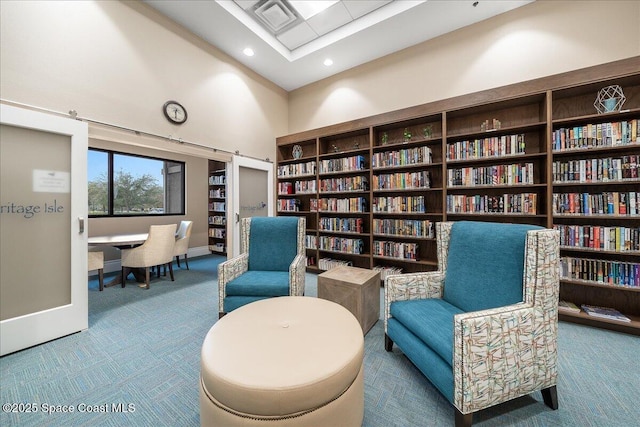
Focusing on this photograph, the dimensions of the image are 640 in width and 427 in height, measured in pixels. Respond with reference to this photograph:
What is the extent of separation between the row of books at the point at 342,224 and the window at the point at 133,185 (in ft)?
11.8

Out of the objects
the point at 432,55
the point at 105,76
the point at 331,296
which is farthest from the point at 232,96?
the point at 331,296

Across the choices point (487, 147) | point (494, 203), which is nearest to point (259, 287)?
point (494, 203)

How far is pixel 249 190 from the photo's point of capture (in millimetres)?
4141

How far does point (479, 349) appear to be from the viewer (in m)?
1.14

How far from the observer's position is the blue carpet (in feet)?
4.28

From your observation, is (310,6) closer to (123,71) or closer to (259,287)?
(123,71)

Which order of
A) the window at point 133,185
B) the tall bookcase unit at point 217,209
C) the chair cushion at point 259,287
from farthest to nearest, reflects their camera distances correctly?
the tall bookcase unit at point 217,209 → the window at point 133,185 → the chair cushion at point 259,287

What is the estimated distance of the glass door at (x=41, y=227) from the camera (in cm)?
193

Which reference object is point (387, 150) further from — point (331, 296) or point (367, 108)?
point (331, 296)

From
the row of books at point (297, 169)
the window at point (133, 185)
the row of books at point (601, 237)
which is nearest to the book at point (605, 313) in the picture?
the row of books at point (601, 237)

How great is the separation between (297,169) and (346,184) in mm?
1055

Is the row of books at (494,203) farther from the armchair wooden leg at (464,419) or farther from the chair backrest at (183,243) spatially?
the chair backrest at (183,243)

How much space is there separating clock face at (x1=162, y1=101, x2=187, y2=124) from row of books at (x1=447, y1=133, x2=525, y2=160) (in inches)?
137

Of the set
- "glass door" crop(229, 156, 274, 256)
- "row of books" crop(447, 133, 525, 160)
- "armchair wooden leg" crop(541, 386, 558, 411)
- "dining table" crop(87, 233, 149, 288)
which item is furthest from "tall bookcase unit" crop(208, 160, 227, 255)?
"armchair wooden leg" crop(541, 386, 558, 411)
